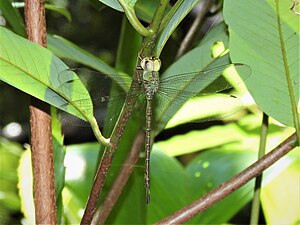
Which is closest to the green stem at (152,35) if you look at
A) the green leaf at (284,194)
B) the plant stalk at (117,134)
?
the plant stalk at (117,134)

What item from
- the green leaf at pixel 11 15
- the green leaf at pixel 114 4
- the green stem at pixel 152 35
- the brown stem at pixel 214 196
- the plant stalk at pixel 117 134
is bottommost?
the brown stem at pixel 214 196

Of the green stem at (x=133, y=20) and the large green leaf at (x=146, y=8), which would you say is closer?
the green stem at (x=133, y=20)

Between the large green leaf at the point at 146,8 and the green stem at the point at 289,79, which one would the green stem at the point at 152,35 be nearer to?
the green stem at the point at 289,79

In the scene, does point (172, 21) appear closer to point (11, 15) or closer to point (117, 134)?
point (117, 134)

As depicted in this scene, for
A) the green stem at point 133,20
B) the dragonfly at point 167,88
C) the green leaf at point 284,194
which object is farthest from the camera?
the green leaf at point 284,194

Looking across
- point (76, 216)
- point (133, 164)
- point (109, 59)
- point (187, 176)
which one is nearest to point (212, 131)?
point (187, 176)

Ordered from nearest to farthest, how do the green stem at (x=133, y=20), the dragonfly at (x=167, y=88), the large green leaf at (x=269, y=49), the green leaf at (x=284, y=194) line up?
the green stem at (x=133, y=20), the large green leaf at (x=269, y=49), the dragonfly at (x=167, y=88), the green leaf at (x=284, y=194)

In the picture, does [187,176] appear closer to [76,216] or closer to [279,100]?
[76,216]
